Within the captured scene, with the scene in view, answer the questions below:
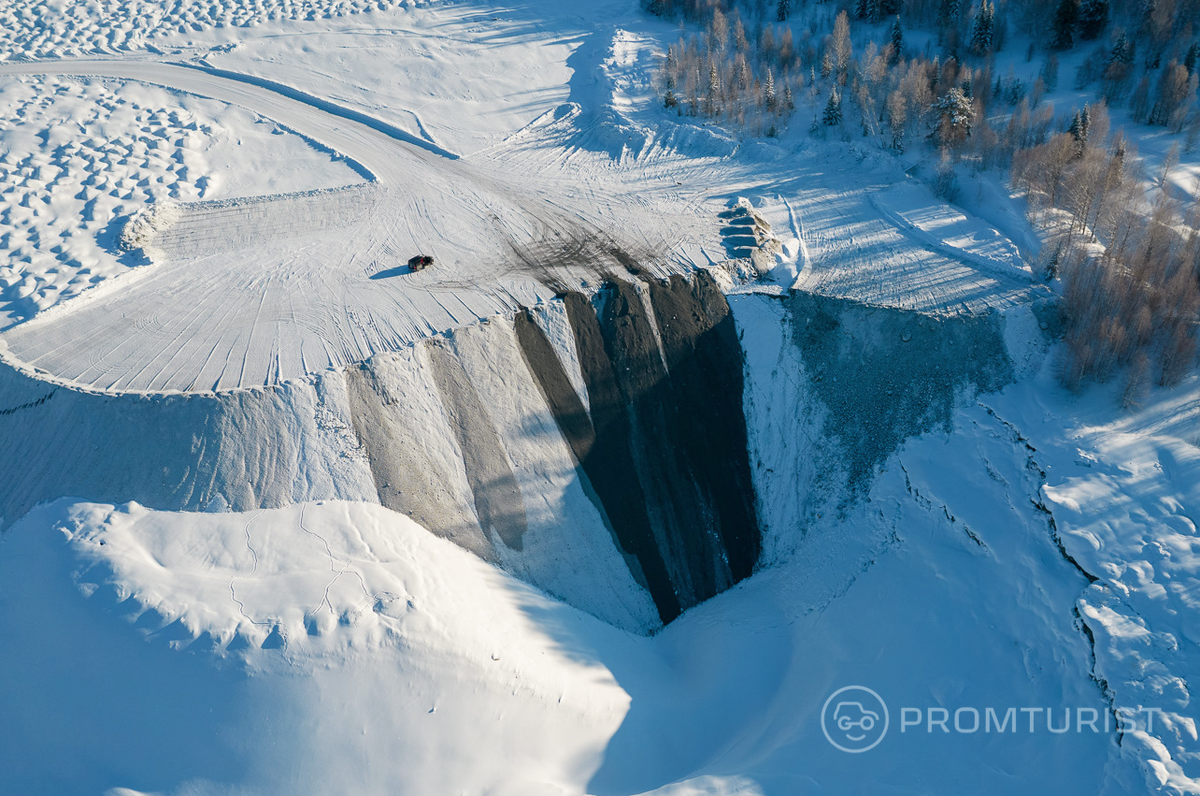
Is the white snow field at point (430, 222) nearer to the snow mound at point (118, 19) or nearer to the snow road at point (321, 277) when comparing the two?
the snow road at point (321, 277)

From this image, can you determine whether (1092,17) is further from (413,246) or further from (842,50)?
(413,246)

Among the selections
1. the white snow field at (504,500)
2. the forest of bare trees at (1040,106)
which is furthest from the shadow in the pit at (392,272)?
the forest of bare trees at (1040,106)

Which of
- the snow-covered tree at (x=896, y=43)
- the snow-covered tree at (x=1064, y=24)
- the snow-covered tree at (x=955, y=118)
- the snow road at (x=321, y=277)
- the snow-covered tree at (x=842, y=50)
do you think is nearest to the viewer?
the snow road at (x=321, y=277)

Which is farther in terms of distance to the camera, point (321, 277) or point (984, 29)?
point (984, 29)

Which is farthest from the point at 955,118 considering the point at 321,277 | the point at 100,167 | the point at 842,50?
the point at 100,167

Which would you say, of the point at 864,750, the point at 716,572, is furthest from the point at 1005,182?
the point at 864,750
